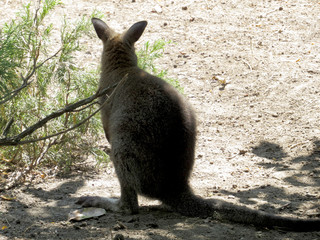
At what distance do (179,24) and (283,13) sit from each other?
2.05m

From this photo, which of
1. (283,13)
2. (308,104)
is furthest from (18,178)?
(283,13)

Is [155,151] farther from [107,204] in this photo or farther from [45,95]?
[45,95]

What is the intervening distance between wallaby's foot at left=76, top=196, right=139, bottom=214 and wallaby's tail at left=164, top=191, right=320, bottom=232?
36 cm

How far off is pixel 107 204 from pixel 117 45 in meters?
1.95

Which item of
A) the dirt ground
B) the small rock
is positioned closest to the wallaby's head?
the dirt ground

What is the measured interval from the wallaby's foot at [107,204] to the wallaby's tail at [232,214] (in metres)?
0.36

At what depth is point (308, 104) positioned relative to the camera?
712 cm

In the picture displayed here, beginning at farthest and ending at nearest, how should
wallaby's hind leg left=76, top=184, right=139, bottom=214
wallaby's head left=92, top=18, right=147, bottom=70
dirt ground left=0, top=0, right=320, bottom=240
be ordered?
wallaby's head left=92, top=18, right=147, bottom=70 → wallaby's hind leg left=76, top=184, right=139, bottom=214 → dirt ground left=0, top=0, right=320, bottom=240

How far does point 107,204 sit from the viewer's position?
4863 millimetres

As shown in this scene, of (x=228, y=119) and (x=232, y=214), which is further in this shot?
(x=228, y=119)

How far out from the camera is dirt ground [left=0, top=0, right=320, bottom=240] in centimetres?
436

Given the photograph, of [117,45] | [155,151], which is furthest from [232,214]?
[117,45]

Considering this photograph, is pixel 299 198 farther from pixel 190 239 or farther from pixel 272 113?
pixel 272 113

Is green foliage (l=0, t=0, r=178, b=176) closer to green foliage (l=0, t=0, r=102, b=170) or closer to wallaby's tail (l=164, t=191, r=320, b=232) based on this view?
green foliage (l=0, t=0, r=102, b=170)
